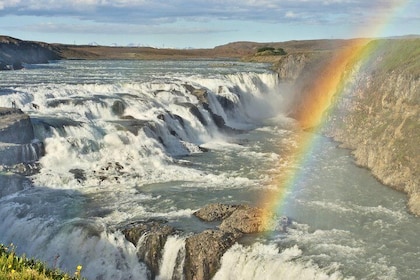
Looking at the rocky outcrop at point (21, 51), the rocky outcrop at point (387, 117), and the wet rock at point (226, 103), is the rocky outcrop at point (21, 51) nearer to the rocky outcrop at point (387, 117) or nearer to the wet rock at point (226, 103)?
the wet rock at point (226, 103)

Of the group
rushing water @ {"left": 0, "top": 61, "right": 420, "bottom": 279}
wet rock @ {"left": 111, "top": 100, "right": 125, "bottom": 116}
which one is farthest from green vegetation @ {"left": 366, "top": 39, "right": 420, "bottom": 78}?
wet rock @ {"left": 111, "top": 100, "right": 125, "bottom": 116}

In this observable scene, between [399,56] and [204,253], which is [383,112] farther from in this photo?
→ [204,253]

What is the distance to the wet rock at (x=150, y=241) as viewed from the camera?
1534 cm

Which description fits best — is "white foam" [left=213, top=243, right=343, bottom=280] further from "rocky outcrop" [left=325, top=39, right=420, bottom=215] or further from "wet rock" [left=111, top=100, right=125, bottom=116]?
"wet rock" [left=111, top=100, right=125, bottom=116]

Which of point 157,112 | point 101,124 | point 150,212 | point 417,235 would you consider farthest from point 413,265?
point 157,112

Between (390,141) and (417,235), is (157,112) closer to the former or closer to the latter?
(390,141)

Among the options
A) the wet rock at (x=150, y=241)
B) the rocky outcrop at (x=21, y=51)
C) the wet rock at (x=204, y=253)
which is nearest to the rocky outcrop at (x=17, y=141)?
the wet rock at (x=150, y=241)

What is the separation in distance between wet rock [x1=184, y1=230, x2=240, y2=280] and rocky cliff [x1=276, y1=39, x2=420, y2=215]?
7.17 metres

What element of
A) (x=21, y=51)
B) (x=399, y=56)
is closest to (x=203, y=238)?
(x=399, y=56)

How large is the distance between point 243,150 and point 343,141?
599 centimetres

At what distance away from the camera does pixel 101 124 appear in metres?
26.8

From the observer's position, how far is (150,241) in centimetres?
1550

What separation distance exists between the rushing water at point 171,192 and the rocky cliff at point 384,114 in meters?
0.86

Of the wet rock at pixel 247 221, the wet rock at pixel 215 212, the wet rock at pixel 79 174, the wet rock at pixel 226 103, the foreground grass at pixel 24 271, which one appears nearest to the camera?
the foreground grass at pixel 24 271
